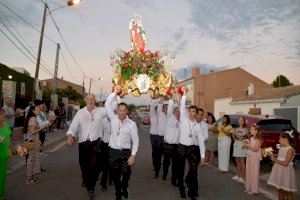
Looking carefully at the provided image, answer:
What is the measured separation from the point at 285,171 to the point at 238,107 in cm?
3297

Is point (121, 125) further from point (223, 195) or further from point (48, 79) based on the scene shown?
point (48, 79)

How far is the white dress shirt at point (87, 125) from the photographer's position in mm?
8078

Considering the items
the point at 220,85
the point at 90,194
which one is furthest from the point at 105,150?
the point at 220,85

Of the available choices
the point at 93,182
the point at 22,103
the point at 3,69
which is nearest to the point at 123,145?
A: the point at 93,182

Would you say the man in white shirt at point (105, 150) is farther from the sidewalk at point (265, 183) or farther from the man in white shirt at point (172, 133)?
the sidewalk at point (265, 183)

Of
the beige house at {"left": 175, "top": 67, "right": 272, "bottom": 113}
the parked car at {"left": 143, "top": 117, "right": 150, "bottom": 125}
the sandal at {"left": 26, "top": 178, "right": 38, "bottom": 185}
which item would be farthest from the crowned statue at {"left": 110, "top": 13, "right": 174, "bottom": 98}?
the beige house at {"left": 175, "top": 67, "right": 272, "bottom": 113}

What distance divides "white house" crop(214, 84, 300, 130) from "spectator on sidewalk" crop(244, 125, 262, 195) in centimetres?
1488

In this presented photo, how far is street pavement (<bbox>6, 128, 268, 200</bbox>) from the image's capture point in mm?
8305

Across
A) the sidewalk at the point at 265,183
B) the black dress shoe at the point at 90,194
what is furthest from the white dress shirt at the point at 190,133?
the sidewalk at the point at 265,183

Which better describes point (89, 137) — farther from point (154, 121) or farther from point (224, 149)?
point (224, 149)

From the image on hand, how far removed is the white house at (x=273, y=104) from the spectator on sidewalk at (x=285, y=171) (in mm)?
16364

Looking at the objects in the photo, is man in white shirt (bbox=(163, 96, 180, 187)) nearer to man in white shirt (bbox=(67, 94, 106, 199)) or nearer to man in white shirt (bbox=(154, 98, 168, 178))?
man in white shirt (bbox=(154, 98, 168, 178))

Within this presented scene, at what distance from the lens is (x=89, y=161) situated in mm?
7969

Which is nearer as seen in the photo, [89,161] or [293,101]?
[89,161]
